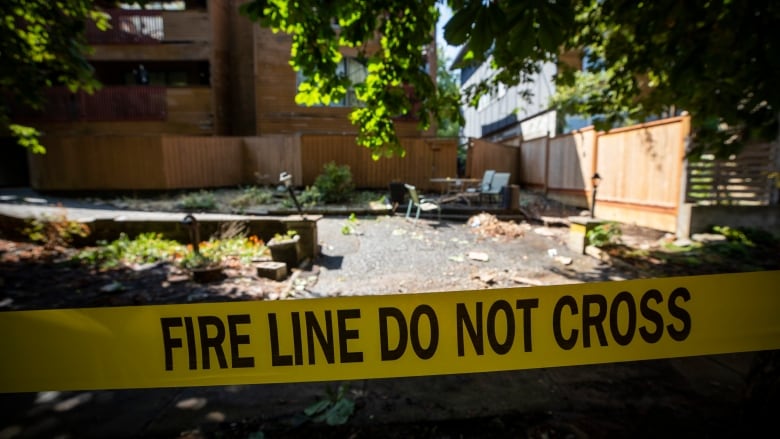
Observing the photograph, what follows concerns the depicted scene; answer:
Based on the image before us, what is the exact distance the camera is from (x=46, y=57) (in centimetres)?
579

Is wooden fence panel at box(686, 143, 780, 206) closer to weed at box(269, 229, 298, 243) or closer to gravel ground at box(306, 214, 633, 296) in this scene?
gravel ground at box(306, 214, 633, 296)

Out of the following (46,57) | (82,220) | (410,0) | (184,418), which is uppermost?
(46,57)

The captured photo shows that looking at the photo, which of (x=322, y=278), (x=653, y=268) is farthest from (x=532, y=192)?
(x=322, y=278)

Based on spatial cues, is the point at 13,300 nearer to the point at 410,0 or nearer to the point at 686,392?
the point at 410,0

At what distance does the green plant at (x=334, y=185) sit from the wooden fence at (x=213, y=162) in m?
1.97

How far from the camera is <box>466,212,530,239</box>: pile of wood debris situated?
8172 mm

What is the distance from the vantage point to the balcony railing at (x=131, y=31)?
1509 cm

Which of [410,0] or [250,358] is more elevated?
[410,0]

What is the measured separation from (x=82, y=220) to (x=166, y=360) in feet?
25.0

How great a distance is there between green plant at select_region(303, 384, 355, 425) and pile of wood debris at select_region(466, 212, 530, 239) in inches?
248

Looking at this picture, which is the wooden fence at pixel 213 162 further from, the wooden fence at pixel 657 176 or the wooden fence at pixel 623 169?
the wooden fence at pixel 657 176

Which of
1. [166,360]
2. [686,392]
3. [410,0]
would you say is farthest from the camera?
[410,0]

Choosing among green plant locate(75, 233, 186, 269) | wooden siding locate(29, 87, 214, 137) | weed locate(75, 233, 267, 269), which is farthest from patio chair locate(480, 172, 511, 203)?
wooden siding locate(29, 87, 214, 137)

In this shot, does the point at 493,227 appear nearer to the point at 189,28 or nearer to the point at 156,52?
the point at 189,28
